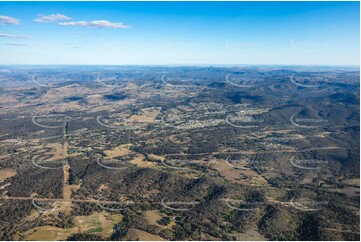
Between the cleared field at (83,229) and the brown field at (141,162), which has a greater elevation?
the cleared field at (83,229)

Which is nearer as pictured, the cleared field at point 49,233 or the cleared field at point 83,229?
the cleared field at point 49,233

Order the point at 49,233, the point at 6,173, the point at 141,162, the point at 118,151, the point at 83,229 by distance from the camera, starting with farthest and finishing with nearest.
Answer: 1. the point at 118,151
2. the point at 141,162
3. the point at 6,173
4. the point at 83,229
5. the point at 49,233

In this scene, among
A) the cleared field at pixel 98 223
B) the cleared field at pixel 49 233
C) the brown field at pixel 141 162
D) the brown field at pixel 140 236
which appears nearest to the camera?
the brown field at pixel 140 236

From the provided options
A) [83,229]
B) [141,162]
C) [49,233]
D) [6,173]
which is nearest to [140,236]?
[83,229]

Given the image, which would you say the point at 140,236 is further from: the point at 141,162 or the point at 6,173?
the point at 6,173

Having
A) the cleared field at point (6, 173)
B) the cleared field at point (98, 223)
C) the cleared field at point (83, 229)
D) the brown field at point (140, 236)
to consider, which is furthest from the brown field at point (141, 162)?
the brown field at point (140, 236)

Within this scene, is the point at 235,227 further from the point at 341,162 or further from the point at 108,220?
the point at 341,162

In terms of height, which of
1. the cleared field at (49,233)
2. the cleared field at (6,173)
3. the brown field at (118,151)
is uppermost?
the cleared field at (49,233)

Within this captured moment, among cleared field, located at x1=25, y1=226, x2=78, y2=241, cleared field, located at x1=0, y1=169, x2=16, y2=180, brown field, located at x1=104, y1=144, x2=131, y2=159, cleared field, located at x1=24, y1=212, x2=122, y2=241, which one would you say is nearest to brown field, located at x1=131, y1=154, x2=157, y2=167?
brown field, located at x1=104, y1=144, x2=131, y2=159

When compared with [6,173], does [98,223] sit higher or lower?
higher

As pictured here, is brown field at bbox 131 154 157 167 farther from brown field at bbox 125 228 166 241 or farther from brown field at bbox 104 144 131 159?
brown field at bbox 125 228 166 241

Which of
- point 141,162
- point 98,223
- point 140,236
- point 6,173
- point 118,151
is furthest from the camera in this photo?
point 118,151

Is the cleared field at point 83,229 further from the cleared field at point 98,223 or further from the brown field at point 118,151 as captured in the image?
the brown field at point 118,151
